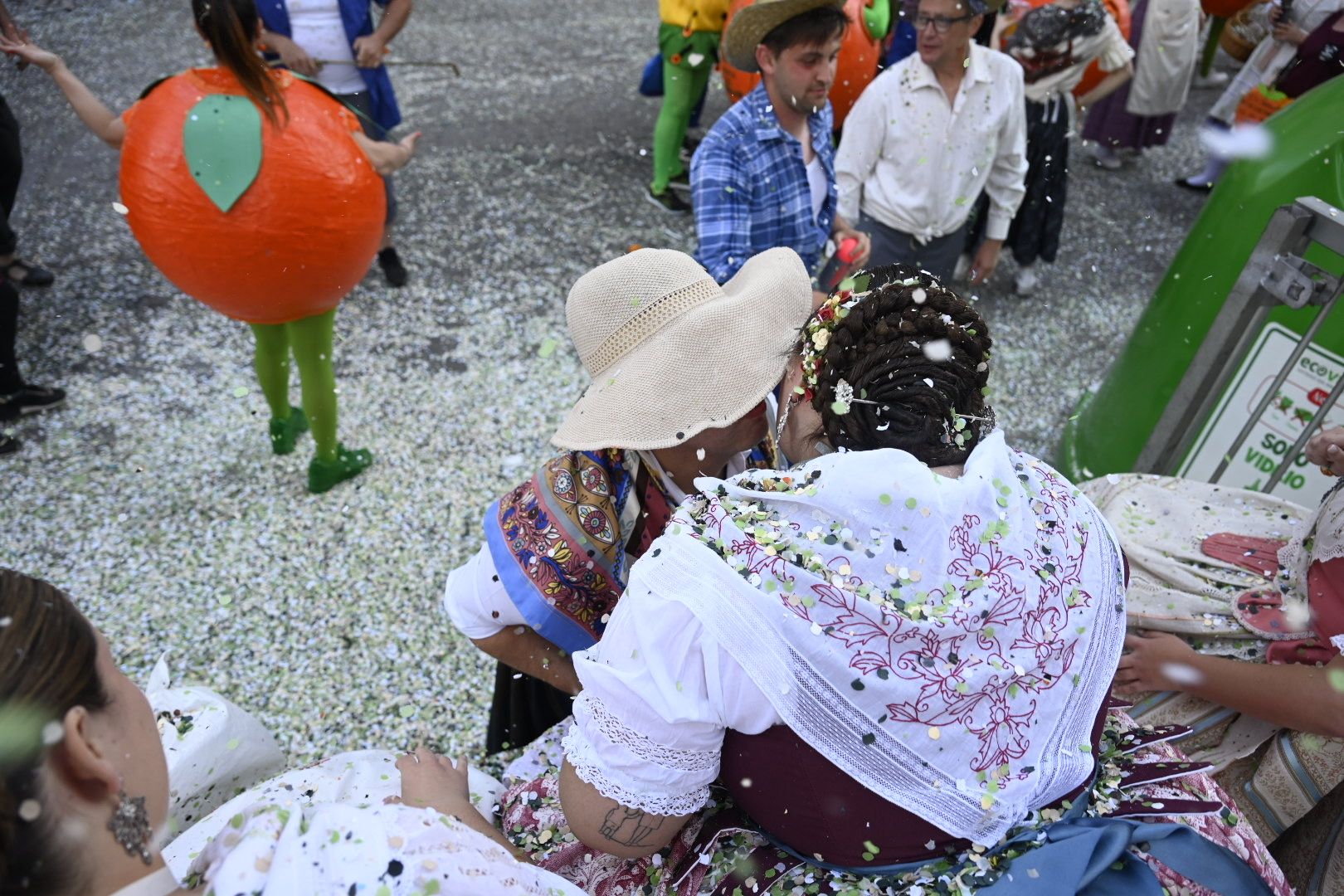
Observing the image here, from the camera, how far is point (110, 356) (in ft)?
13.2

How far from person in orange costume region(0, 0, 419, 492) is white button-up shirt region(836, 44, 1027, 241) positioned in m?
1.92

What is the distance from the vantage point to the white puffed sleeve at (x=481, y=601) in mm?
1577

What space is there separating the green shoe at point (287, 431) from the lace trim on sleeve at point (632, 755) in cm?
278

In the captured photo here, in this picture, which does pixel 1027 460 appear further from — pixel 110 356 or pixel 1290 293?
pixel 110 356

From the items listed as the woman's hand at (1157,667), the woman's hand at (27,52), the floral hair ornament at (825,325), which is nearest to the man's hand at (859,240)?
the woman's hand at (1157,667)

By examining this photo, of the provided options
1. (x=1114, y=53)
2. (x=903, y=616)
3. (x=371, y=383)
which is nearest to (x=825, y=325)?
(x=903, y=616)

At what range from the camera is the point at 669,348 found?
1524 millimetres

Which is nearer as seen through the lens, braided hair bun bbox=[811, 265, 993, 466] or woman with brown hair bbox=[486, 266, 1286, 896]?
woman with brown hair bbox=[486, 266, 1286, 896]

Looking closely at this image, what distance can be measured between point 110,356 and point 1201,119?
324 inches

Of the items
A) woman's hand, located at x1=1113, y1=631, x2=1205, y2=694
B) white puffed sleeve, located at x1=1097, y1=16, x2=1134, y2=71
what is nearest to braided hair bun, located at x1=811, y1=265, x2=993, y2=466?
woman's hand, located at x1=1113, y1=631, x2=1205, y2=694

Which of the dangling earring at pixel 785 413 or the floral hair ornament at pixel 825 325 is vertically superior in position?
the floral hair ornament at pixel 825 325

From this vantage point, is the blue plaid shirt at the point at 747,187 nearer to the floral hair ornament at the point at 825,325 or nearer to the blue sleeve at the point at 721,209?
the blue sleeve at the point at 721,209

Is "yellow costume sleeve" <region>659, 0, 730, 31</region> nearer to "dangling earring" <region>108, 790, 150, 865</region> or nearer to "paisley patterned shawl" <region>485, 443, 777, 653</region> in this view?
"paisley patterned shawl" <region>485, 443, 777, 653</region>

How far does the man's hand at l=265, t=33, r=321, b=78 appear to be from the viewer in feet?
12.1
